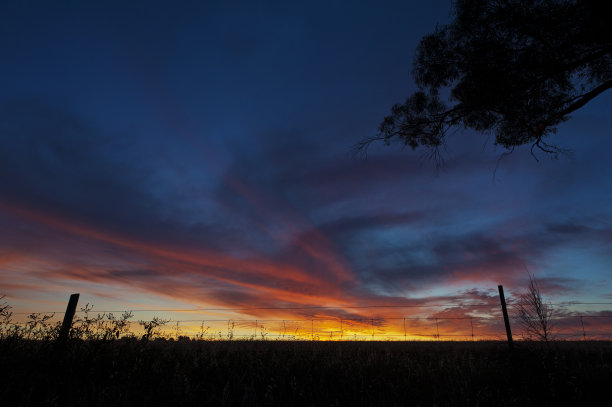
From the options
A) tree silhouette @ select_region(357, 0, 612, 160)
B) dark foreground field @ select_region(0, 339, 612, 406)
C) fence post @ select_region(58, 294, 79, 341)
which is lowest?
dark foreground field @ select_region(0, 339, 612, 406)

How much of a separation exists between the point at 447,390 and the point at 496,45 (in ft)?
29.8

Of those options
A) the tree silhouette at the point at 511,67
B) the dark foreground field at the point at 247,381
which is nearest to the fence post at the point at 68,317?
the dark foreground field at the point at 247,381

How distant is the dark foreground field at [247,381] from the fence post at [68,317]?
0.35 m

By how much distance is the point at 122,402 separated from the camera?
5.46m

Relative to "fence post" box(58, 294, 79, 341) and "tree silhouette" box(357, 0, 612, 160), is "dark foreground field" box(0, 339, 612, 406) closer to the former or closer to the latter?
"fence post" box(58, 294, 79, 341)

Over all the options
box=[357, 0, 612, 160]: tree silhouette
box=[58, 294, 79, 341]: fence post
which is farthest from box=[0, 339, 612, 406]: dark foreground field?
box=[357, 0, 612, 160]: tree silhouette

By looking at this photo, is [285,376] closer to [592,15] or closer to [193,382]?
[193,382]

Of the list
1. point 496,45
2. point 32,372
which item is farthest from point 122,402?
point 496,45

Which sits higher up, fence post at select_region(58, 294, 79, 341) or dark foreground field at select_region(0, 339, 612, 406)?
fence post at select_region(58, 294, 79, 341)

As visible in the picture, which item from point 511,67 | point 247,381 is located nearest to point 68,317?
point 247,381

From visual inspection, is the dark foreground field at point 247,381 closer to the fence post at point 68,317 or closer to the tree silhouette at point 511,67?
the fence post at point 68,317

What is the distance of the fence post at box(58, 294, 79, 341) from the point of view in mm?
8320

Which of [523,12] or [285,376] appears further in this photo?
[523,12]

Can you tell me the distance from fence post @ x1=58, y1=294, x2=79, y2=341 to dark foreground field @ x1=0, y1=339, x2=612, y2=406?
1.14ft
